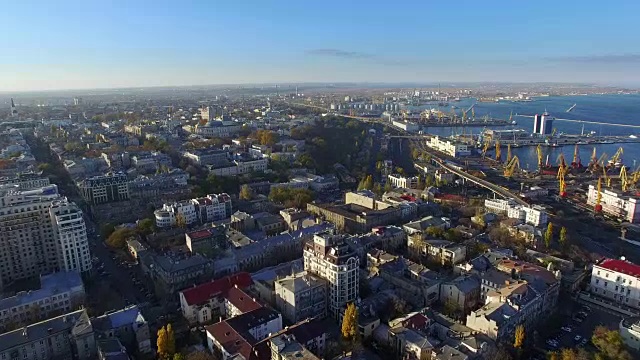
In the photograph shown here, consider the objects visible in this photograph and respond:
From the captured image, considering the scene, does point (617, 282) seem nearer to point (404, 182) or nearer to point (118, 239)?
point (404, 182)

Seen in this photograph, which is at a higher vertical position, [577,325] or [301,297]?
[301,297]

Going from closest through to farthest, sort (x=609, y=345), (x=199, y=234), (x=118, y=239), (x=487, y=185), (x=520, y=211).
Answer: (x=609, y=345) → (x=199, y=234) → (x=118, y=239) → (x=520, y=211) → (x=487, y=185)

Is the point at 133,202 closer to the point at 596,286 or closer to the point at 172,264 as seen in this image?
the point at 172,264

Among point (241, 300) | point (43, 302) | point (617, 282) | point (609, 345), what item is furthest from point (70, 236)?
point (617, 282)

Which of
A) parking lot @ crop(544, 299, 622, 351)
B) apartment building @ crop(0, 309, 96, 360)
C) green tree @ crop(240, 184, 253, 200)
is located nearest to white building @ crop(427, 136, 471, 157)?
green tree @ crop(240, 184, 253, 200)

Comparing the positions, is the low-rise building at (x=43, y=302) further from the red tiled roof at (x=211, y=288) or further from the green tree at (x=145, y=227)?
the green tree at (x=145, y=227)

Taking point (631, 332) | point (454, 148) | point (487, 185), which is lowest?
point (487, 185)
